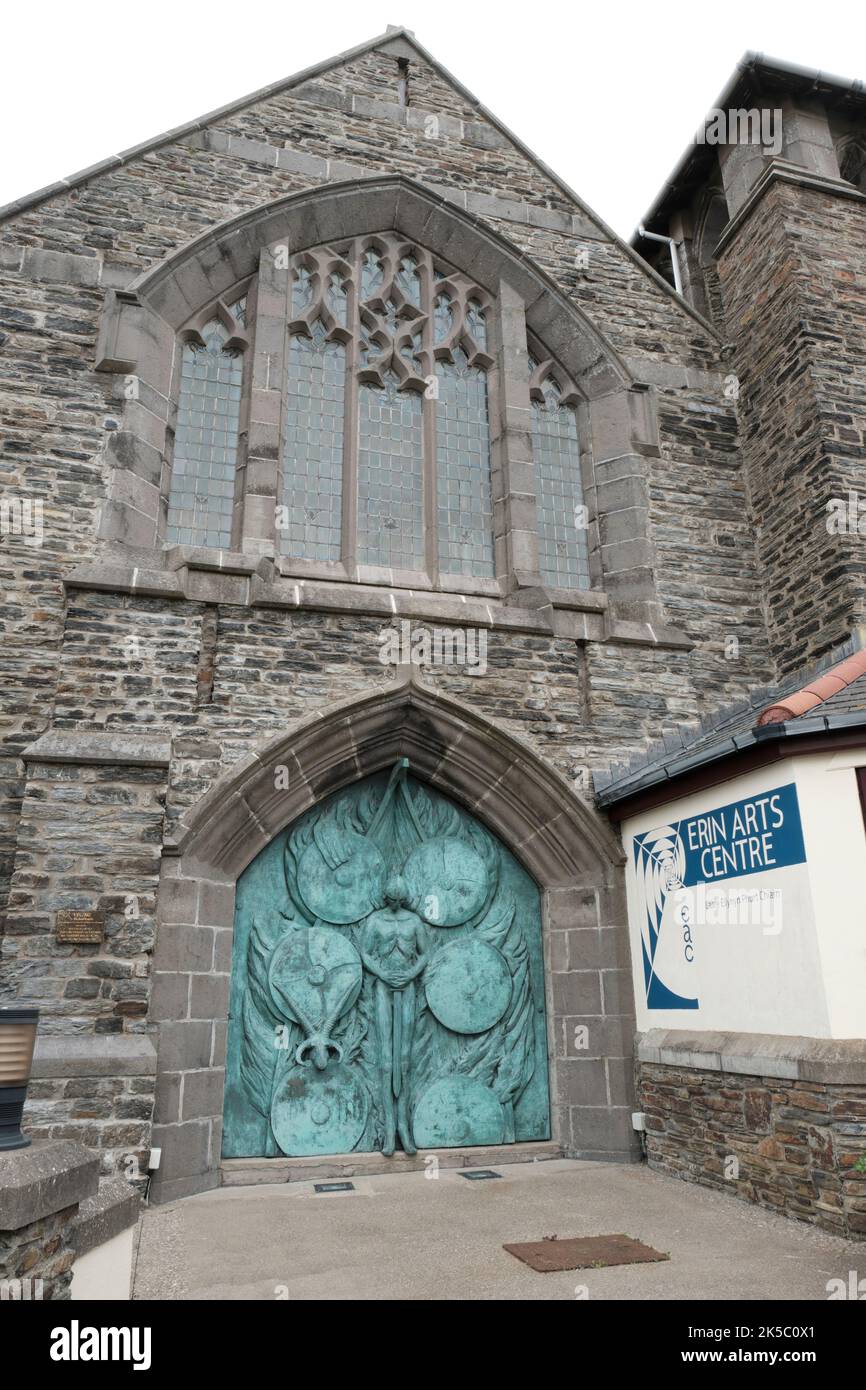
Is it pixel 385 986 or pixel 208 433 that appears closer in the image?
pixel 385 986

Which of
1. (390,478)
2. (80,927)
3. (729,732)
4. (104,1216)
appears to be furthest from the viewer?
(390,478)

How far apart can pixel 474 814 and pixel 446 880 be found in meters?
0.58

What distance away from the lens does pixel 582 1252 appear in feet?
14.1

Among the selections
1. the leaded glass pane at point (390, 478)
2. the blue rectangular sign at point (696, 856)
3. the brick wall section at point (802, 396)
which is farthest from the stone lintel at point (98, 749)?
the brick wall section at point (802, 396)

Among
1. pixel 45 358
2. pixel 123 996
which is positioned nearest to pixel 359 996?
pixel 123 996

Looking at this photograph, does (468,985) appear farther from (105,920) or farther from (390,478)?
(390,478)

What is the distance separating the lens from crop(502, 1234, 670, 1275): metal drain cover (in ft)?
13.5

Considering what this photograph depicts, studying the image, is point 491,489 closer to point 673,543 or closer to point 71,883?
point 673,543

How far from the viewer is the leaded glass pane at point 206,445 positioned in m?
7.77

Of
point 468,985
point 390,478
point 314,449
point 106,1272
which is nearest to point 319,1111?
point 468,985

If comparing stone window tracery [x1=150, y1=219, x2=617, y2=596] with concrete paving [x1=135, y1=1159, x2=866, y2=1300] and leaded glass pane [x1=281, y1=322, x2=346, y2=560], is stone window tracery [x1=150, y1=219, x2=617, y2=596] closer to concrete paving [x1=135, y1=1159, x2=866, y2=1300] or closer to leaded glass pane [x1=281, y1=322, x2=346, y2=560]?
leaded glass pane [x1=281, y1=322, x2=346, y2=560]

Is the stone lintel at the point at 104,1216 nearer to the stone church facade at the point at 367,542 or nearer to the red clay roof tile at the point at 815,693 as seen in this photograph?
the stone church facade at the point at 367,542

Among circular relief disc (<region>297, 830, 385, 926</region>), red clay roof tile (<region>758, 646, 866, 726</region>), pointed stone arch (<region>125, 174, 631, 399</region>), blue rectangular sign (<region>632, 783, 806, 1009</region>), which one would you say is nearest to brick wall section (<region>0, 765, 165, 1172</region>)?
circular relief disc (<region>297, 830, 385, 926</region>)

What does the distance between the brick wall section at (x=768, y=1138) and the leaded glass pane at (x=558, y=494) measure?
4.30 m
